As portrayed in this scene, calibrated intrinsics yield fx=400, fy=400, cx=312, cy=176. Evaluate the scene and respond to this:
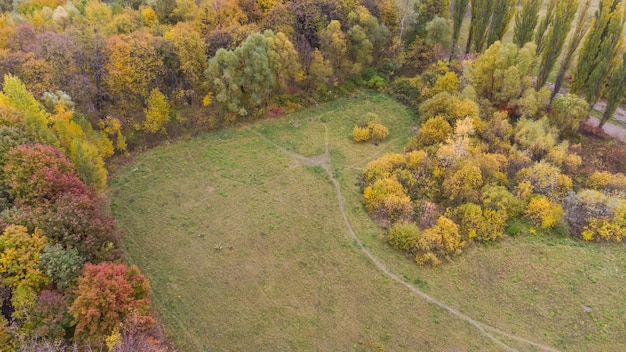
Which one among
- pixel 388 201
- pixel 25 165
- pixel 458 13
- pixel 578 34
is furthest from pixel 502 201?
pixel 25 165

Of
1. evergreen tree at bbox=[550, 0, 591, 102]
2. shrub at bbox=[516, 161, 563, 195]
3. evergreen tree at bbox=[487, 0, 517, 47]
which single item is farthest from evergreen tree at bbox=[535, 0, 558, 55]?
shrub at bbox=[516, 161, 563, 195]

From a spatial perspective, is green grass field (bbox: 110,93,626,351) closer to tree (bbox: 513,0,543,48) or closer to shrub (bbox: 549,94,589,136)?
shrub (bbox: 549,94,589,136)

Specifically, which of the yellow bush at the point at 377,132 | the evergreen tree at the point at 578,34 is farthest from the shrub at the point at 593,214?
the evergreen tree at the point at 578,34

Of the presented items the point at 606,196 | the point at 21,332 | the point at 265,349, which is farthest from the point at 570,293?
the point at 21,332

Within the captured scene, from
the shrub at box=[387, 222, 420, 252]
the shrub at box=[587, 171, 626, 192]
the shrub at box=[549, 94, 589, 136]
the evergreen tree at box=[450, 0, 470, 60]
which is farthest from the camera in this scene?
the evergreen tree at box=[450, 0, 470, 60]

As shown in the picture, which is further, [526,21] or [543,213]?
[526,21]

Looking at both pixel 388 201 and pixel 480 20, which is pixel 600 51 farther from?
pixel 388 201
